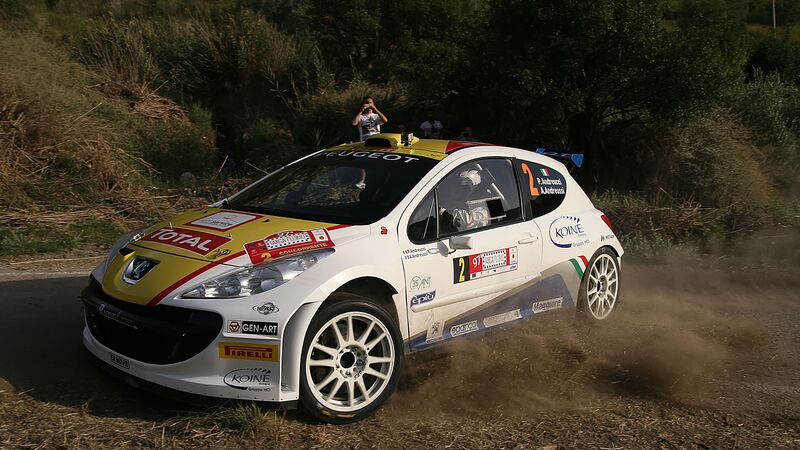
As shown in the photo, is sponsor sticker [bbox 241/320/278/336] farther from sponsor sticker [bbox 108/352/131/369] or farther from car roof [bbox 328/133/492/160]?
car roof [bbox 328/133/492/160]

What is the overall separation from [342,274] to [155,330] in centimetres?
112

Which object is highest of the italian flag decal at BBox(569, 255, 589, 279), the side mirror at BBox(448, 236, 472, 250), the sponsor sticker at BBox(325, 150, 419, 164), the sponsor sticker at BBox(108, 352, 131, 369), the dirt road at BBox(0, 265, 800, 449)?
the sponsor sticker at BBox(325, 150, 419, 164)

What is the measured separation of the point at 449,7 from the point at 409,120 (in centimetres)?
385

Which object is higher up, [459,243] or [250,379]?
[459,243]

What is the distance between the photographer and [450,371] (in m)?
5.45

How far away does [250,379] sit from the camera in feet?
14.3

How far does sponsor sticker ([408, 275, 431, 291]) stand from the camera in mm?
5020

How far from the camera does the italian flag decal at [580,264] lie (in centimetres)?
630

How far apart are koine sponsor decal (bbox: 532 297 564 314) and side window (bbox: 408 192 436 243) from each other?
1202 mm

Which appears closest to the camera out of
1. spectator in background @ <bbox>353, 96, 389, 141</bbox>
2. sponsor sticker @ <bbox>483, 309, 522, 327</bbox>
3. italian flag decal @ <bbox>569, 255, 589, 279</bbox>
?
sponsor sticker @ <bbox>483, 309, 522, 327</bbox>

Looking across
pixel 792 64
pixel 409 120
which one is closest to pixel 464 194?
pixel 409 120

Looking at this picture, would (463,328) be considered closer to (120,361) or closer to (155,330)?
(155,330)

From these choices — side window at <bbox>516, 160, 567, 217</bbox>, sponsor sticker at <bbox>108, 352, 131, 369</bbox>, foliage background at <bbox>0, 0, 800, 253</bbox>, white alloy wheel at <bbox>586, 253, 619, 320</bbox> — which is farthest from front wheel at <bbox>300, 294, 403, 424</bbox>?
foliage background at <bbox>0, 0, 800, 253</bbox>

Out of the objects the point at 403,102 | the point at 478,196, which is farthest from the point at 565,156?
the point at 403,102
